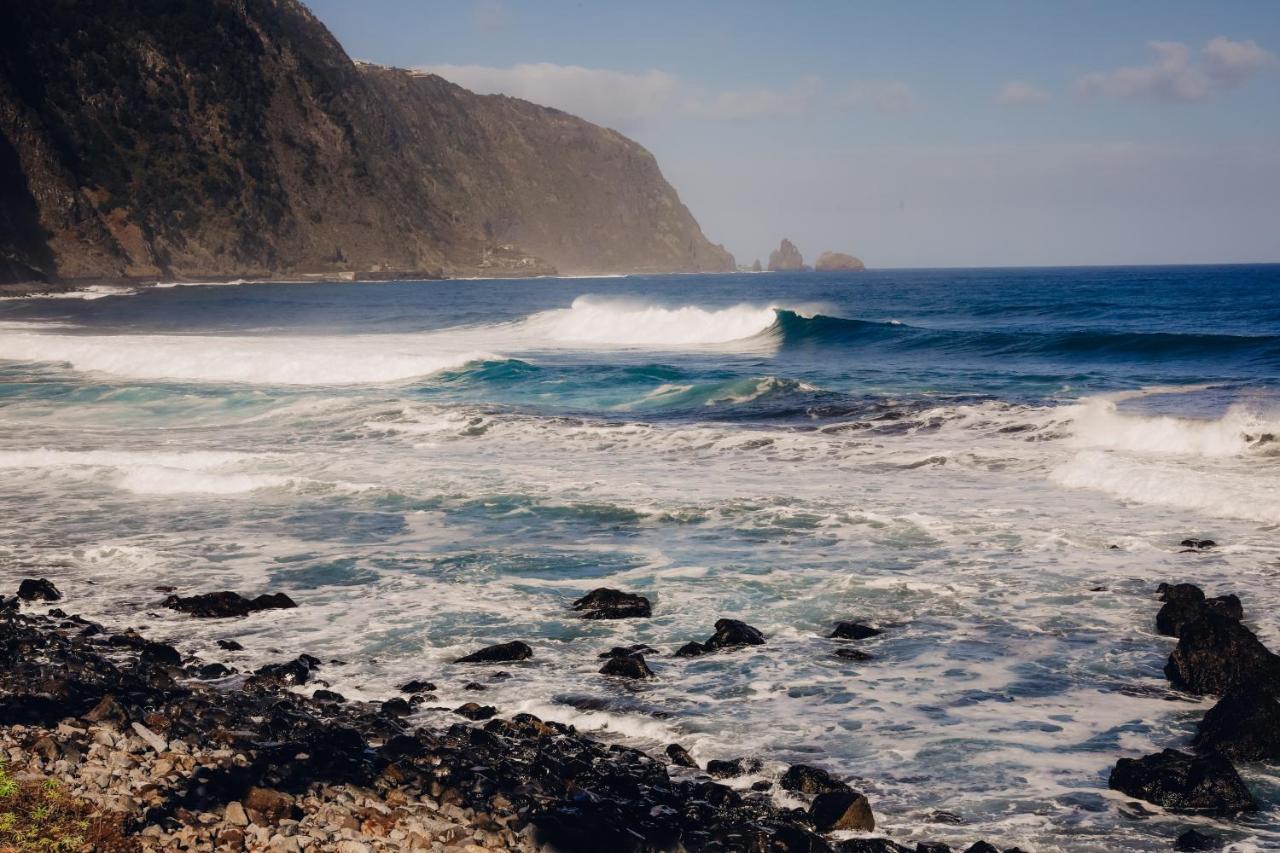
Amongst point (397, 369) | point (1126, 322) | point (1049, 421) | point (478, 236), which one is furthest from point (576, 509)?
point (478, 236)

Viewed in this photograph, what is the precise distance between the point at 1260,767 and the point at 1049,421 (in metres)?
15.5

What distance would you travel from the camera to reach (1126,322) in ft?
161

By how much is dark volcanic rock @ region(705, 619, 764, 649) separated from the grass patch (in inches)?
196

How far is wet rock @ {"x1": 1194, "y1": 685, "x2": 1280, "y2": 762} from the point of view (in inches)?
266

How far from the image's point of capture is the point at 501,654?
880cm

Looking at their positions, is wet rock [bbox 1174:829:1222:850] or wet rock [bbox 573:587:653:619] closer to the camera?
wet rock [bbox 1174:829:1222:850]

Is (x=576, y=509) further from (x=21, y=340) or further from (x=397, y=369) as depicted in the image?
(x=21, y=340)

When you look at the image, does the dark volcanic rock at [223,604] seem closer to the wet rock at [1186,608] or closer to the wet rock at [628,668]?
the wet rock at [628,668]

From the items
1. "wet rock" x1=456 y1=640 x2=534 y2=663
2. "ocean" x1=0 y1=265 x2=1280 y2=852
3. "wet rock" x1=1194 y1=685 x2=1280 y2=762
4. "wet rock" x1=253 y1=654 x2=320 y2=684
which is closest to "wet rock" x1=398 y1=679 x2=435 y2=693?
"ocean" x1=0 y1=265 x2=1280 y2=852

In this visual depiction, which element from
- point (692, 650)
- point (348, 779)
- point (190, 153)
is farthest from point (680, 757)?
point (190, 153)

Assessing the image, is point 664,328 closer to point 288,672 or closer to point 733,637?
point 733,637

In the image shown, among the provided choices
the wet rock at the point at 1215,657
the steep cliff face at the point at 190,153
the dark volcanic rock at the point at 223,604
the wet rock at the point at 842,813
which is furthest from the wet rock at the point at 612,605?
the steep cliff face at the point at 190,153

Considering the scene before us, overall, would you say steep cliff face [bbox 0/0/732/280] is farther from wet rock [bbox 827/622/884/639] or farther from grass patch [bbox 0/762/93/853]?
grass patch [bbox 0/762/93/853]

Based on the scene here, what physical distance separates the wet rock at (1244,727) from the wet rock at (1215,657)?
733mm
